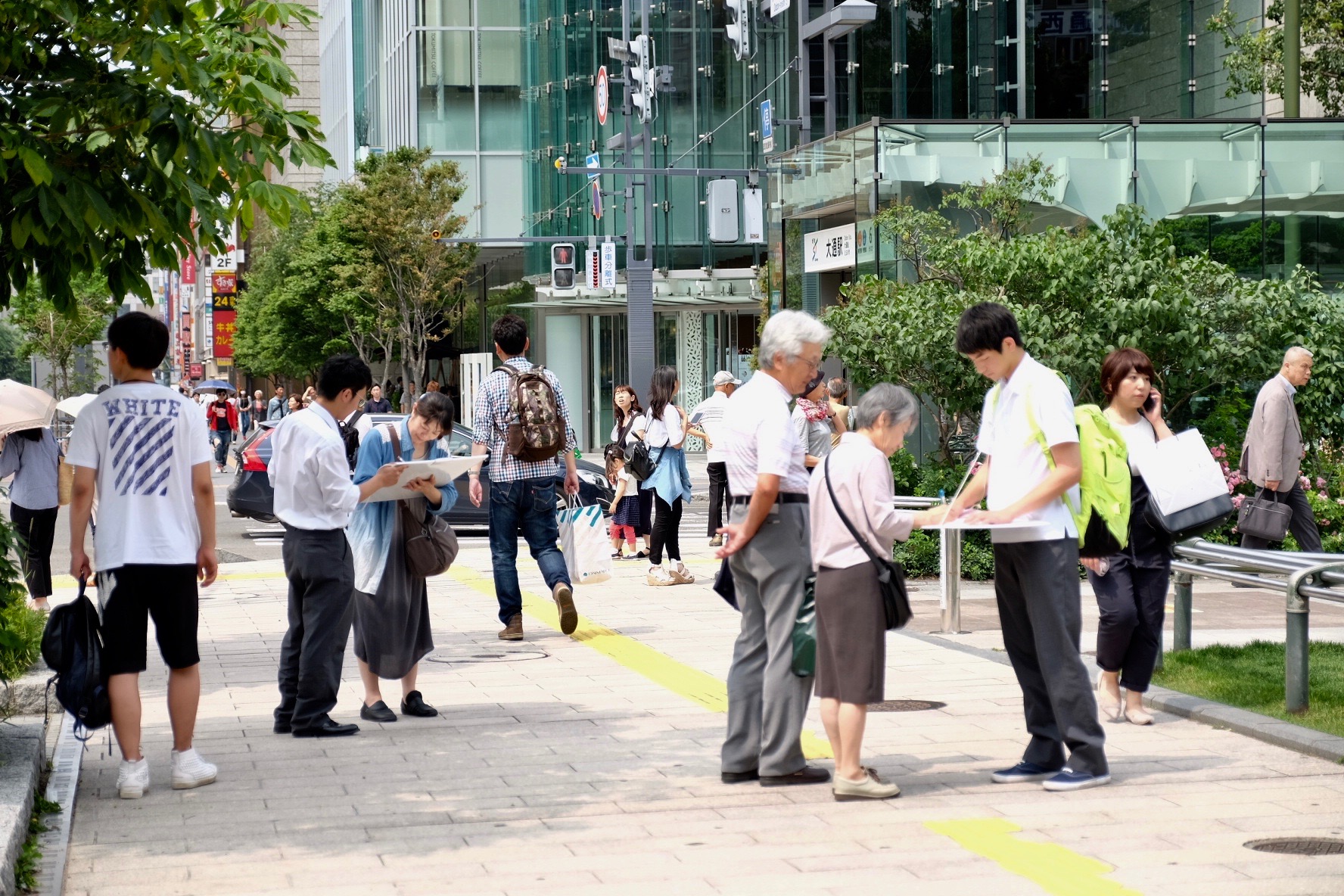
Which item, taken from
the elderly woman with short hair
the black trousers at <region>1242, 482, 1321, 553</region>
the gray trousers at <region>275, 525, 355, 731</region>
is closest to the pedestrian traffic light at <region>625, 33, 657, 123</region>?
the black trousers at <region>1242, 482, 1321, 553</region>

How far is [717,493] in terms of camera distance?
16.6 metres

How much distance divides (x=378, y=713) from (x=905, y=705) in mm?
2523

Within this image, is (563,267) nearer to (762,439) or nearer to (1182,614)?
(1182,614)

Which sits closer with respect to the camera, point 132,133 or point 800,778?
point 132,133

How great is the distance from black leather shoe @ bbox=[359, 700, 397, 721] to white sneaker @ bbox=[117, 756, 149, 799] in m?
1.67

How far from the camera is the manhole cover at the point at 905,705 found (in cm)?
819

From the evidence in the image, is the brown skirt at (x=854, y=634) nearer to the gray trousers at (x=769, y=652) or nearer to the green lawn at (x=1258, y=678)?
the gray trousers at (x=769, y=652)

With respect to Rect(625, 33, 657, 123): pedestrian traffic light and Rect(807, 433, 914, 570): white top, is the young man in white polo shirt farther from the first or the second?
Rect(625, 33, 657, 123): pedestrian traffic light

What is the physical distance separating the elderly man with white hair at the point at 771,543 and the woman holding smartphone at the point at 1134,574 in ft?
6.03

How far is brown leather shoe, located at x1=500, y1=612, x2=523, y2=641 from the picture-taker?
428 inches

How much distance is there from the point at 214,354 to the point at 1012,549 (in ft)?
320

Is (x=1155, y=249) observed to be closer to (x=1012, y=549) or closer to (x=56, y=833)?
(x=1012, y=549)

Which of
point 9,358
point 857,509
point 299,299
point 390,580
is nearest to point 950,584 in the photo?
point 390,580

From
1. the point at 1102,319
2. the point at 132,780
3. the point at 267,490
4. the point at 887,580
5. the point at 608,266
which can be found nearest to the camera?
the point at 887,580
